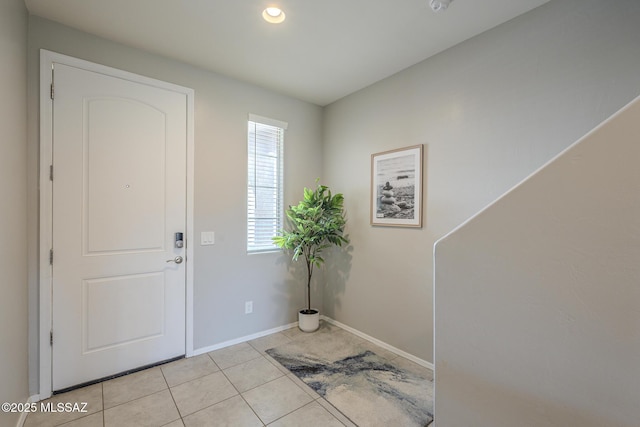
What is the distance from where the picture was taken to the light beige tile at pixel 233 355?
2.49m

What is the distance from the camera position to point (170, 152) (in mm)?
2469

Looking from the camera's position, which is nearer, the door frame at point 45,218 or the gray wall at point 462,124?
the gray wall at point 462,124

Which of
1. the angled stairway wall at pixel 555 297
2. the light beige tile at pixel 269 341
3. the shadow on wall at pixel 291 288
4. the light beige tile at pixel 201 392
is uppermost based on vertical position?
the angled stairway wall at pixel 555 297

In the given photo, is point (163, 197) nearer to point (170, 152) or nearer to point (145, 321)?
point (170, 152)

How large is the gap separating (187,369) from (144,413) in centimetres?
54

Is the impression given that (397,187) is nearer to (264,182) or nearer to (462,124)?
(462,124)

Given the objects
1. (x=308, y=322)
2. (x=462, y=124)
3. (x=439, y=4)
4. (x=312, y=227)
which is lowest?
(x=308, y=322)

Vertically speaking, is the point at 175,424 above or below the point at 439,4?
below

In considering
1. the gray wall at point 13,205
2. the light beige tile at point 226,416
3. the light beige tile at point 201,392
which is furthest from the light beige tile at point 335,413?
the gray wall at point 13,205

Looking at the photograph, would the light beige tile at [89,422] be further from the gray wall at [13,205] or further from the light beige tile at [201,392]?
the light beige tile at [201,392]

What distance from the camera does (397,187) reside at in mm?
2701

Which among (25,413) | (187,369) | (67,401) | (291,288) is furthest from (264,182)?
(25,413)

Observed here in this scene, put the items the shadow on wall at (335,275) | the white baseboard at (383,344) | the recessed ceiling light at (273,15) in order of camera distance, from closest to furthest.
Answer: the recessed ceiling light at (273,15) → the white baseboard at (383,344) → the shadow on wall at (335,275)

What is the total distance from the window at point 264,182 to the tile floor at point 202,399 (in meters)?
1.16
